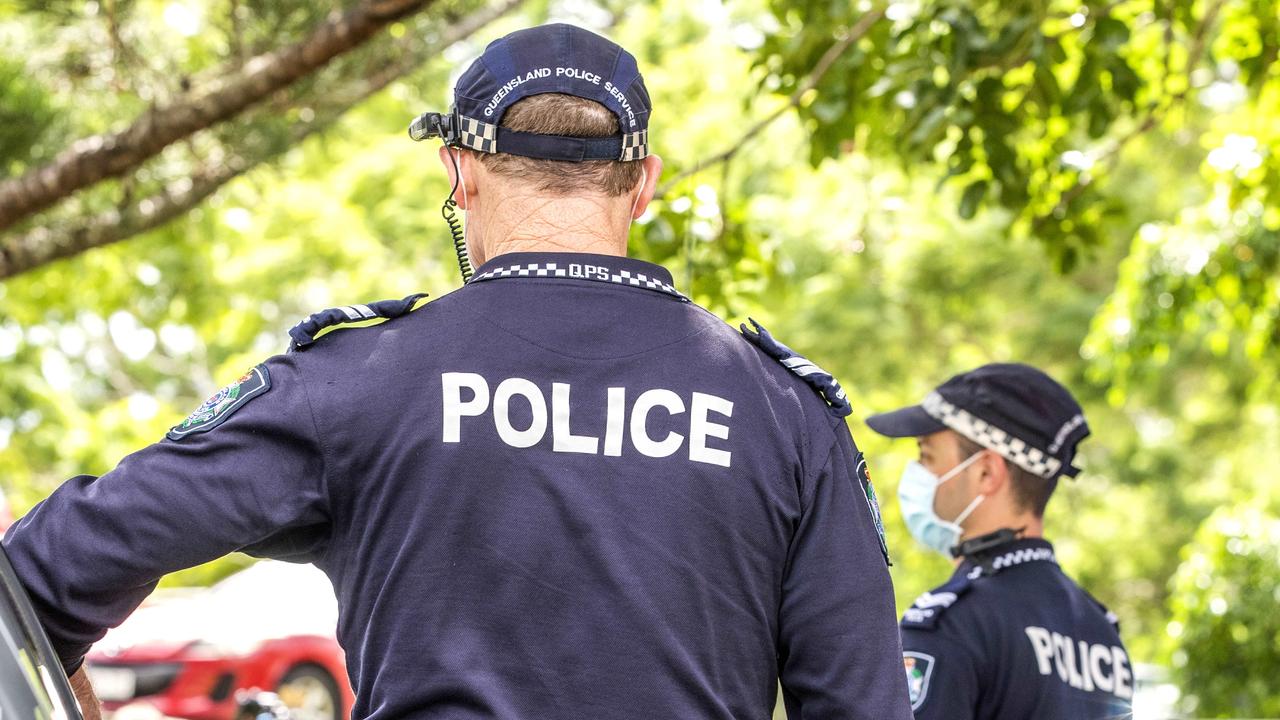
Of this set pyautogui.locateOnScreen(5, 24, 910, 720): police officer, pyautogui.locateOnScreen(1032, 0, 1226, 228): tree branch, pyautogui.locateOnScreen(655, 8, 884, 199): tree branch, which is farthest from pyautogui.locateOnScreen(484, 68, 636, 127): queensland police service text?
pyautogui.locateOnScreen(1032, 0, 1226, 228): tree branch

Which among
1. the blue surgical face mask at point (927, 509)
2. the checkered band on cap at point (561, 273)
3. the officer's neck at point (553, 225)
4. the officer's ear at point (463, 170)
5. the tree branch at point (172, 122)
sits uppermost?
the tree branch at point (172, 122)

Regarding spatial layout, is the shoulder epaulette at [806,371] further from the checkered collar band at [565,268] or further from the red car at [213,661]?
the red car at [213,661]

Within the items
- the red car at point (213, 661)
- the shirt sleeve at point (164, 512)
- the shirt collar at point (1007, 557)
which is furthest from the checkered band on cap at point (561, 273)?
the red car at point (213, 661)

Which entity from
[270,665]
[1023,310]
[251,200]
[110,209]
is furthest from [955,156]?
[1023,310]

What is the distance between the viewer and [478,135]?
1.72 metres

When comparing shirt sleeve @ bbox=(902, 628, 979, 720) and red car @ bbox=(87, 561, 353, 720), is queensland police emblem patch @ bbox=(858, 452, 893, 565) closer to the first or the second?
shirt sleeve @ bbox=(902, 628, 979, 720)

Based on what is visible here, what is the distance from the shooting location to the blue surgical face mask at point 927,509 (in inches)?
124

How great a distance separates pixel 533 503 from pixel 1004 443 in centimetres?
179

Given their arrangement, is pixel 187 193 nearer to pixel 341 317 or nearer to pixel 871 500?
pixel 341 317

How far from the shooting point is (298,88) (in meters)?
4.84

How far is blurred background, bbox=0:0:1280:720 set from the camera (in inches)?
170

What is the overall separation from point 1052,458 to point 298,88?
9.64ft

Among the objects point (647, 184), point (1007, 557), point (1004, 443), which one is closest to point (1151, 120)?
point (1004, 443)

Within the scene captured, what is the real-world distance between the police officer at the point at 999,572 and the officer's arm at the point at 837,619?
3.03ft
